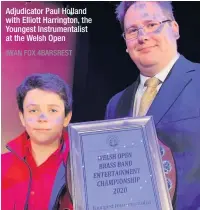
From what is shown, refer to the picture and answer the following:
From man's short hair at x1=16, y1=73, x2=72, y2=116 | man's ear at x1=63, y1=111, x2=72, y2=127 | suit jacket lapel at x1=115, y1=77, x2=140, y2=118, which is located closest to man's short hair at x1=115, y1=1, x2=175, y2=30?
suit jacket lapel at x1=115, y1=77, x2=140, y2=118

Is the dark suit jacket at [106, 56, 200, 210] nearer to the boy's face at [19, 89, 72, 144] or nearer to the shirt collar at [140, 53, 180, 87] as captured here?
the shirt collar at [140, 53, 180, 87]

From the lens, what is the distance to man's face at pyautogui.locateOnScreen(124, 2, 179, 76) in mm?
1901

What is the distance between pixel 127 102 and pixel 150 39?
39 cm

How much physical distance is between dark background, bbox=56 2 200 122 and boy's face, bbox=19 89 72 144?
3.9 inches

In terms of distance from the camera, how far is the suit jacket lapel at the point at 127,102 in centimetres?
189

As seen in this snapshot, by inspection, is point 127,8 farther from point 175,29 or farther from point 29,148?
point 29,148

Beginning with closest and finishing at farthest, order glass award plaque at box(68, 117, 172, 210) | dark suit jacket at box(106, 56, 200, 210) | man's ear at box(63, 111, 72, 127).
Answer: glass award plaque at box(68, 117, 172, 210)
dark suit jacket at box(106, 56, 200, 210)
man's ear at box(63, 111, 72, 127)

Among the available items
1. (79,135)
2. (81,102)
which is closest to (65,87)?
(81,102)

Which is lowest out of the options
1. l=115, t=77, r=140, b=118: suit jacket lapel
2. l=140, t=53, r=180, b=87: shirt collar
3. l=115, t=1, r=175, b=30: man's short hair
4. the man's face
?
l=115, t=77, r=140, b=118: suit jacket lapel

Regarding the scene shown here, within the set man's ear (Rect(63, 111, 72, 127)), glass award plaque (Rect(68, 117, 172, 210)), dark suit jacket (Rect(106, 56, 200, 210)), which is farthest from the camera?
man's ear (Rect(63, 111, 72, 127))

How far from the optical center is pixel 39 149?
1.87m

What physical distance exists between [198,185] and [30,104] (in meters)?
1.03

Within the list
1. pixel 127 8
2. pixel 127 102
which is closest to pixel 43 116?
pixel 127 102

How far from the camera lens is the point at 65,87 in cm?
190
